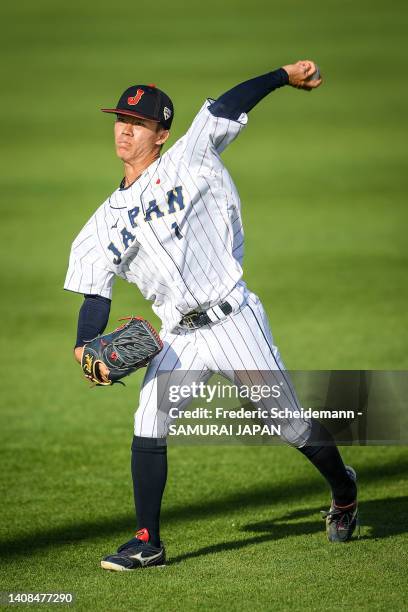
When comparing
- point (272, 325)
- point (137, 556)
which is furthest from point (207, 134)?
point (272, 325)

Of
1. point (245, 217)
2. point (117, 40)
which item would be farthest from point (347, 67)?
point (245, 217)

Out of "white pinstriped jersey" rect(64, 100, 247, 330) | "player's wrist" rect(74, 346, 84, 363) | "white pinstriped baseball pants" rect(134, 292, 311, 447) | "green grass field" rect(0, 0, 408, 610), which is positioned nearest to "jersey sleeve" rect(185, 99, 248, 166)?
"white pinstriped jersey" rect(64, 100, 247, 330)

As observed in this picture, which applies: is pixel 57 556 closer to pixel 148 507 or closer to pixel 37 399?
pixel 148 507

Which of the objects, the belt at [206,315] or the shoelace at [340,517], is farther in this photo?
the shoelace at [340,517]

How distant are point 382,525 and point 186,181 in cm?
180

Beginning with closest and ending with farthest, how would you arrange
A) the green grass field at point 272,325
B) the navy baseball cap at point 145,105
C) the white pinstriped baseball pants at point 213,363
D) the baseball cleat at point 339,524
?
1. the green grass field at point 272,325
2. the white pinstriped baseball pants at point 213,363
3. the navy baseball cap at point 145,105
4. the baseball cleat at point 339,524

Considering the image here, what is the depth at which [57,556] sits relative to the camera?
443 centimetres

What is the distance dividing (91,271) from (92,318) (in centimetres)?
20

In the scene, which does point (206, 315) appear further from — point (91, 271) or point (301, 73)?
point (301, 73)

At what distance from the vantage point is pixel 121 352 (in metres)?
4.12

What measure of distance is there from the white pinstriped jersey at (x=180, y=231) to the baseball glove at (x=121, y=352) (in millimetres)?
170

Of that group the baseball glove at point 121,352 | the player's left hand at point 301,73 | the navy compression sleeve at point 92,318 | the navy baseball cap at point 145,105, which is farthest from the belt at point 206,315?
the player's left hand at point 301,73

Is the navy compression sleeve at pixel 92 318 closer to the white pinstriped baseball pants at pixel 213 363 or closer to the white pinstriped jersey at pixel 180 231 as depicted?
the white pinstriped jersey at pixel 180 231

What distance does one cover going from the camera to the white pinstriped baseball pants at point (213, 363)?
13.8 feet
